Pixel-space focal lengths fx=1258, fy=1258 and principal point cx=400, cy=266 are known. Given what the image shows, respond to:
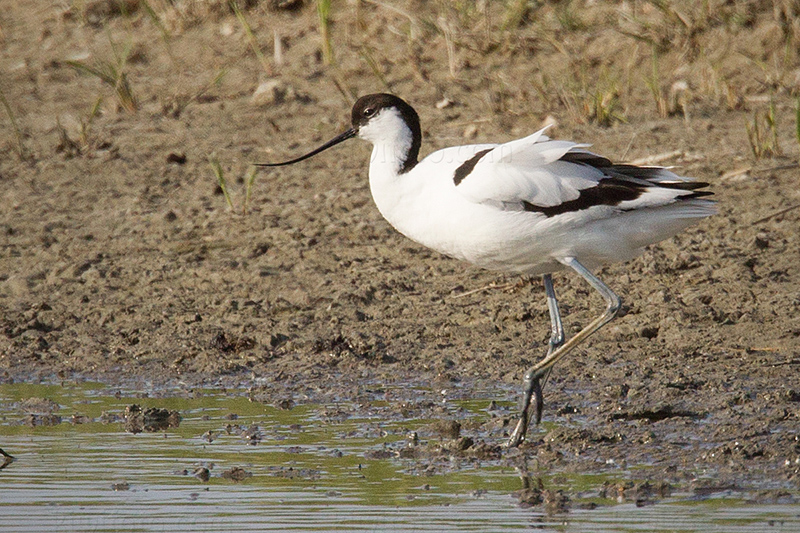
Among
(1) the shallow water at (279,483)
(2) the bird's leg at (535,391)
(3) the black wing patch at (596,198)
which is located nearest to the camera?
(1) the shallow water at (279,483)

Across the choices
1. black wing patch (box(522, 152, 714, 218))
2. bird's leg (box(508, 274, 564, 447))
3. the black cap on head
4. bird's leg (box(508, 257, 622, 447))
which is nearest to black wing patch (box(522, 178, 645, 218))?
black wing patch (box(522, 152, 714, 218))

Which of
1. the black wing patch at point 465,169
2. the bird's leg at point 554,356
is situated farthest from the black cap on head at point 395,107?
the bird's leg at point 554,356

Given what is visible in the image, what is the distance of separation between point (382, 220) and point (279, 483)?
284 centimetres

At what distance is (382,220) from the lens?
6434mm

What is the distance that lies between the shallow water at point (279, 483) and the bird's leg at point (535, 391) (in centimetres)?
18

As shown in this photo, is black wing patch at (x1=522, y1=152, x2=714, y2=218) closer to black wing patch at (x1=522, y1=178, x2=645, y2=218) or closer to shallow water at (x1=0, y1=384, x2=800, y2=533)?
black wing patch at (x1=522, y1=178, x2=645, y2=218)

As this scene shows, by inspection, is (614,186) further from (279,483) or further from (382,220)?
(382,220)

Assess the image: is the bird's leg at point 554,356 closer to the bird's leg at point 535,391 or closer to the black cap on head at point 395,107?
the bird's leg at point 535,391

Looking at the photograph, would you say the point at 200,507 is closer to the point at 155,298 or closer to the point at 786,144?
the point at 155,298

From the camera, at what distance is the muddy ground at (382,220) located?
480 cm

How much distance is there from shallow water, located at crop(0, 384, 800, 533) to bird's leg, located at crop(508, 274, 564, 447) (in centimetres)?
18

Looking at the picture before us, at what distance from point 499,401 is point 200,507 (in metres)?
1.48

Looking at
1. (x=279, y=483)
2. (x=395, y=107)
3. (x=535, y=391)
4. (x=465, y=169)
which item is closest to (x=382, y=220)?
(x=395, y=107)

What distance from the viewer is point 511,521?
336cm
